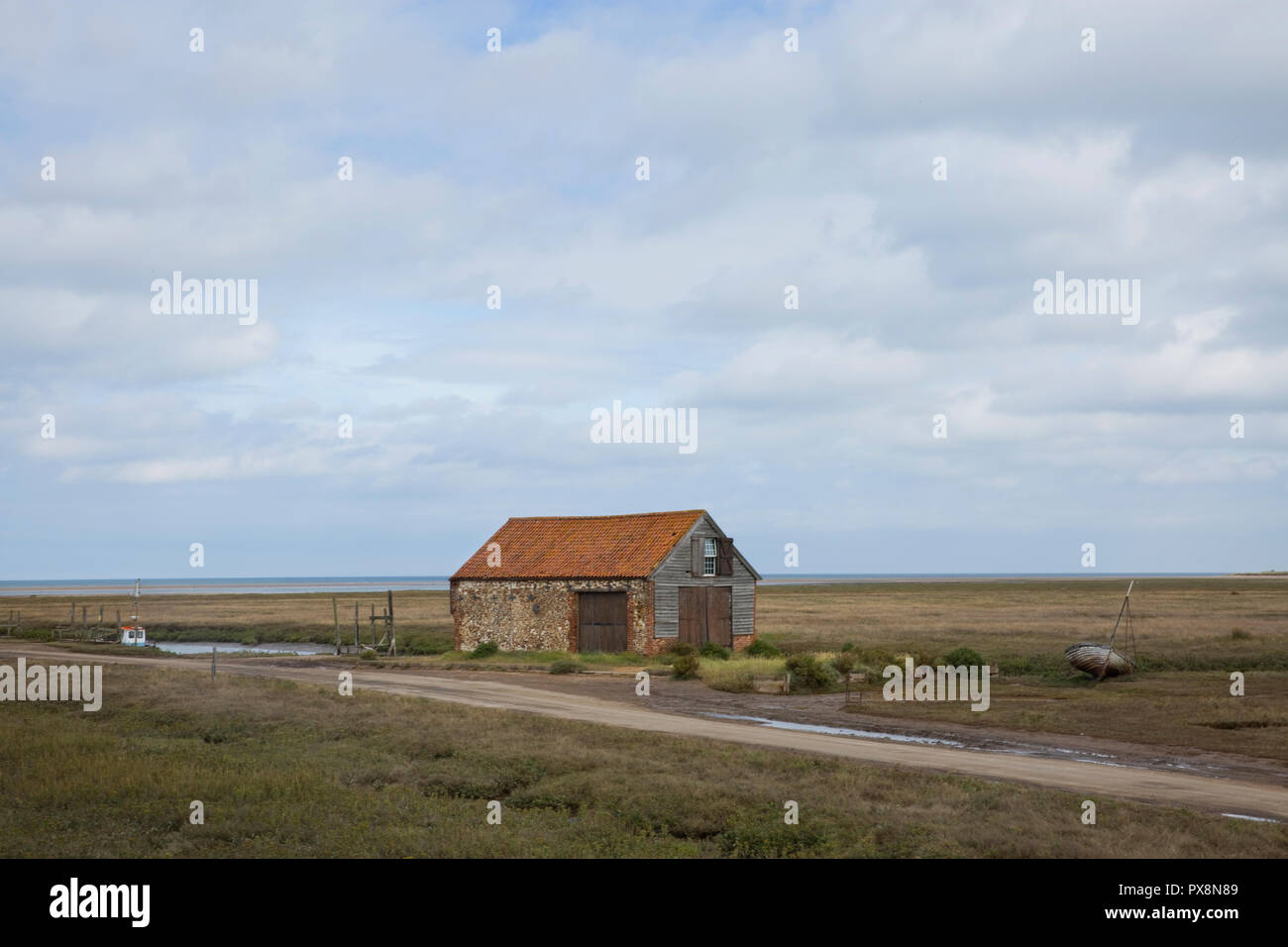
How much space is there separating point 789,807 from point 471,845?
4366mm

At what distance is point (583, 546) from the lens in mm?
47938

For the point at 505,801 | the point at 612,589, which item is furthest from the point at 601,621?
the point at 505,801

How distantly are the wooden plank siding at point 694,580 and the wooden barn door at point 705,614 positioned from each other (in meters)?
0.23

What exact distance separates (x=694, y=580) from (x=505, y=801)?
29.2 meters

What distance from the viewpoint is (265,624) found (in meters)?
78.9

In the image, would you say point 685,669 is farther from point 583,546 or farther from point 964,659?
point 583,546

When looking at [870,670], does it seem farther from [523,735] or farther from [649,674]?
[523,735]

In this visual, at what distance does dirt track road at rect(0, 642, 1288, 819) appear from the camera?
16.4 m

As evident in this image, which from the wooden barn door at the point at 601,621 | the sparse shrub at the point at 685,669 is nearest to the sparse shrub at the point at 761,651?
the wooden barn door at the point at 601,621

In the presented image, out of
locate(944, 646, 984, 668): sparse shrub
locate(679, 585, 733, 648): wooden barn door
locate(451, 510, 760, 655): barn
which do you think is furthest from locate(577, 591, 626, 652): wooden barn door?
locate(944, 646, 984, 668): sparse shrub

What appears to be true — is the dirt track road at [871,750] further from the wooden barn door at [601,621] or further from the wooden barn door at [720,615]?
the wooden barn door at [720,615]

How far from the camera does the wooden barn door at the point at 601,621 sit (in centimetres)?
4441

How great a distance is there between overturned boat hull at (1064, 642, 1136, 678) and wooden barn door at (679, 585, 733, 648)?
52.6ft
